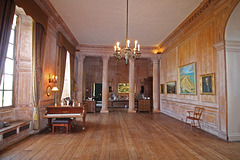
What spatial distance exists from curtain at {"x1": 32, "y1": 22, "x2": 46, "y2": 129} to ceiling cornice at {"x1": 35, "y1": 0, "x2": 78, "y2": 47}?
753 millimetres

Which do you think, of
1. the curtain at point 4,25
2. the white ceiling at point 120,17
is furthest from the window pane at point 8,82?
the white ceiling at point 120,17

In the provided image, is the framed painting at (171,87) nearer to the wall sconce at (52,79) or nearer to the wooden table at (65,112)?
the wooden table at (65,112)

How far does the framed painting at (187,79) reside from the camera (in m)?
6.28

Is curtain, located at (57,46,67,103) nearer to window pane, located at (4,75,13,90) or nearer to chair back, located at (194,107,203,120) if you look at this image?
window pane, located at (4,75,13,90)

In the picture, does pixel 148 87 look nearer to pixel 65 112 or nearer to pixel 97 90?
pixel 97 90

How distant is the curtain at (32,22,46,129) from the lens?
16.3 ft

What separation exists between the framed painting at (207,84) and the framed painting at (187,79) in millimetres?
526

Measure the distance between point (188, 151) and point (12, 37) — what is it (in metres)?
6.44

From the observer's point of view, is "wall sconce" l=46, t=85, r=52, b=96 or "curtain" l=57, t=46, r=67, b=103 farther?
"curtain" l=57, t=46, r=67, b=103

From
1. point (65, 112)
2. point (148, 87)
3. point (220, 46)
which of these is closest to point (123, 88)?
point (148, 87)

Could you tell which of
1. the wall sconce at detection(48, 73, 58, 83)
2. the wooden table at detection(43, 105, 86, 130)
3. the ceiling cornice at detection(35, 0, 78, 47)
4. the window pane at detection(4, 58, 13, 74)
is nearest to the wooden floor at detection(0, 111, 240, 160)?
the wooden table at detection(43, 105, 86, 130)

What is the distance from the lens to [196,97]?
6098 mm

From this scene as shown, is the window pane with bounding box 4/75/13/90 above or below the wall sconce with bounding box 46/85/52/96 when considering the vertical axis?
above

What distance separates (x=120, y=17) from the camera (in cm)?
646
